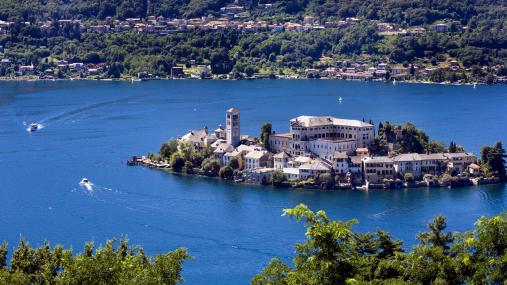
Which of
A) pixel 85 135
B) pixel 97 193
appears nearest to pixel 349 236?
pixel 97 193

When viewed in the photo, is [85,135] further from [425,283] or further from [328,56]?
[328,56]

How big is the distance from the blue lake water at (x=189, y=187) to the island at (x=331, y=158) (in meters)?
0.51

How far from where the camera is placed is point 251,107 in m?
38.9

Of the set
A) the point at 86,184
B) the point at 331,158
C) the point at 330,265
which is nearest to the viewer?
the point at 330,265

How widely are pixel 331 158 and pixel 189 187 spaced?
10.7 ft

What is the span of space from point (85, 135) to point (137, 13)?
3461cm

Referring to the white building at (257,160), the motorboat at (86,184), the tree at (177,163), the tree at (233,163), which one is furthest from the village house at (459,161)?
the motorboat at (86,184)

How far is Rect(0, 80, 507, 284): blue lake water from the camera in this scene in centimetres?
1969

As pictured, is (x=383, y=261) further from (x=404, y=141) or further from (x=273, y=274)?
(x=404, y=141)

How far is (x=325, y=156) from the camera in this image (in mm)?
25422

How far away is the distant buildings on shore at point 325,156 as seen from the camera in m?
24.4

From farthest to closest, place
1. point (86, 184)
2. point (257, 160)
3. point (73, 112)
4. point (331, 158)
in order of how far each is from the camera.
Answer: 1. point (73, 112)
2. point (257, 160)
3. point (331, 158)
4. point (86, 184)

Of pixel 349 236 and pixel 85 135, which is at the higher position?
pixel 349 236

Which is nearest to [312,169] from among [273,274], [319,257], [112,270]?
[273,274]
